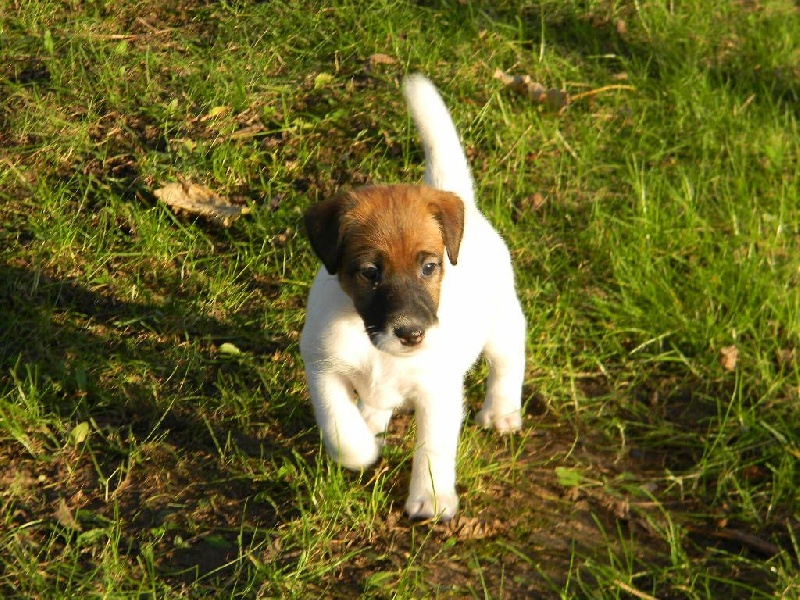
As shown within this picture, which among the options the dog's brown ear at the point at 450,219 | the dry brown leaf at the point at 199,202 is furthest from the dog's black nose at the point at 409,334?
the dry brown leaf at the point at 199,202

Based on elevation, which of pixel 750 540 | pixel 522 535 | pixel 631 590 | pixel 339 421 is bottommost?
pixel 750 540

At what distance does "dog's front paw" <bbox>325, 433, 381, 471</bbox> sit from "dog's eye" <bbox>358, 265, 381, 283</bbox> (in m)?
0.61

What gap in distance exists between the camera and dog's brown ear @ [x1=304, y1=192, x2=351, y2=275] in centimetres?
363

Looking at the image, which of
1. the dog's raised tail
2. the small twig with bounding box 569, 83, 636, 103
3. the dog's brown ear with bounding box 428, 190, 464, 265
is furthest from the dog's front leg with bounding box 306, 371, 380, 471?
the small twig with bounding box 569, 83, 636, 103

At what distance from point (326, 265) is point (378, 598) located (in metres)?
1.18

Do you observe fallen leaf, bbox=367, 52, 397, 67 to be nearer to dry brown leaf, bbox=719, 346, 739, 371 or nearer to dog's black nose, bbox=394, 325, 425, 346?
dry brown leaf, bbox=719, 346, 739, 371

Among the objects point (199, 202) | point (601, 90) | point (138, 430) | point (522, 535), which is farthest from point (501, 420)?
point (601, 90)

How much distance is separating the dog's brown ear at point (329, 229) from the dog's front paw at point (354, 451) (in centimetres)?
63

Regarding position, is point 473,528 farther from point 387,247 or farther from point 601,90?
point 601,90

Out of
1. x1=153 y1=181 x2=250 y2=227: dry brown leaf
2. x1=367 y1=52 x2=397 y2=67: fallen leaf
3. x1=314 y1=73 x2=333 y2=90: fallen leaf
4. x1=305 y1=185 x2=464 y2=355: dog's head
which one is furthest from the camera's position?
x1=367 y1=52 x2=397 y2=67: fallen leaf

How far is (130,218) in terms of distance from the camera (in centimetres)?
509

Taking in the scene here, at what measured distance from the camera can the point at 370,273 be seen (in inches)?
142

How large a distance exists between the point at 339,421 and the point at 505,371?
100 cm

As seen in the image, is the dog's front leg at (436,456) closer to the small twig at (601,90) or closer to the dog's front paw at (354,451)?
the dog's front paw at (354,451)
